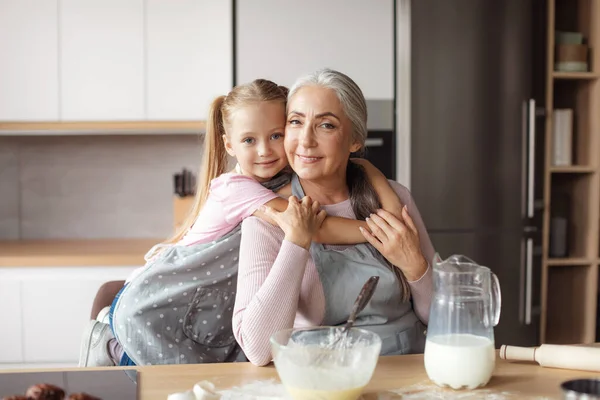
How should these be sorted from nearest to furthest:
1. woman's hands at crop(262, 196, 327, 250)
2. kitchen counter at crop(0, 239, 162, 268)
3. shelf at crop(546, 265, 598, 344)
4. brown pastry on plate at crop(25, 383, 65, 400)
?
brown pastry on plate at crop(25, 383, 65, 400)
woman's hands at crop(262, 196, 327, 250)
kitchen counter at crop(0, 239, 162, 268)
shelf at crop(546, 265, 598, 344)

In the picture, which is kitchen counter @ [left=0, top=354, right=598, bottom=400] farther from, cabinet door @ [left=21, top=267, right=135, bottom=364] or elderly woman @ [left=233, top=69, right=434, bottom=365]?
cabinet door @ [left=21, top=267, right=135, bottom=364]

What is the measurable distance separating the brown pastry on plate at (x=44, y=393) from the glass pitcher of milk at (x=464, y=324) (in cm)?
58

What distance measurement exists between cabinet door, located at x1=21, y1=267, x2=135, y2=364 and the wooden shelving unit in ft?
6.61

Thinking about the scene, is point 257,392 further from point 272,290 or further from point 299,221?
point 299,221

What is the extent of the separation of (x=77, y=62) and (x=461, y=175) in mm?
1783

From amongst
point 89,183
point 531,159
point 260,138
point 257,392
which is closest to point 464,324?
point 257,392

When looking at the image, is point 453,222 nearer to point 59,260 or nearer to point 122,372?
point 59,260

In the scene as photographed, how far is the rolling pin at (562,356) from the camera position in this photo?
1.23 meters

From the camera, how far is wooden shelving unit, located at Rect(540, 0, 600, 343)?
10.5 feet

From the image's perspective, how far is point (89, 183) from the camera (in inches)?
141

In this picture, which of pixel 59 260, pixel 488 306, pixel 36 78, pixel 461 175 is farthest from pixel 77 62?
pixel 488 306

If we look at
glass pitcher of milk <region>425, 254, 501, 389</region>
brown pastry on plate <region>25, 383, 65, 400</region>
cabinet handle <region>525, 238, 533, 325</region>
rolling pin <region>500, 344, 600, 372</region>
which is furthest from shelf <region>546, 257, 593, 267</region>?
brown pastry on plate <region>25, 383, 65, 400</region>

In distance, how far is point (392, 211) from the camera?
63.8 inches

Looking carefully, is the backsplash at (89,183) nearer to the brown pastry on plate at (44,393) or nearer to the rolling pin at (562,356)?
the rolling pin at (562,356)
